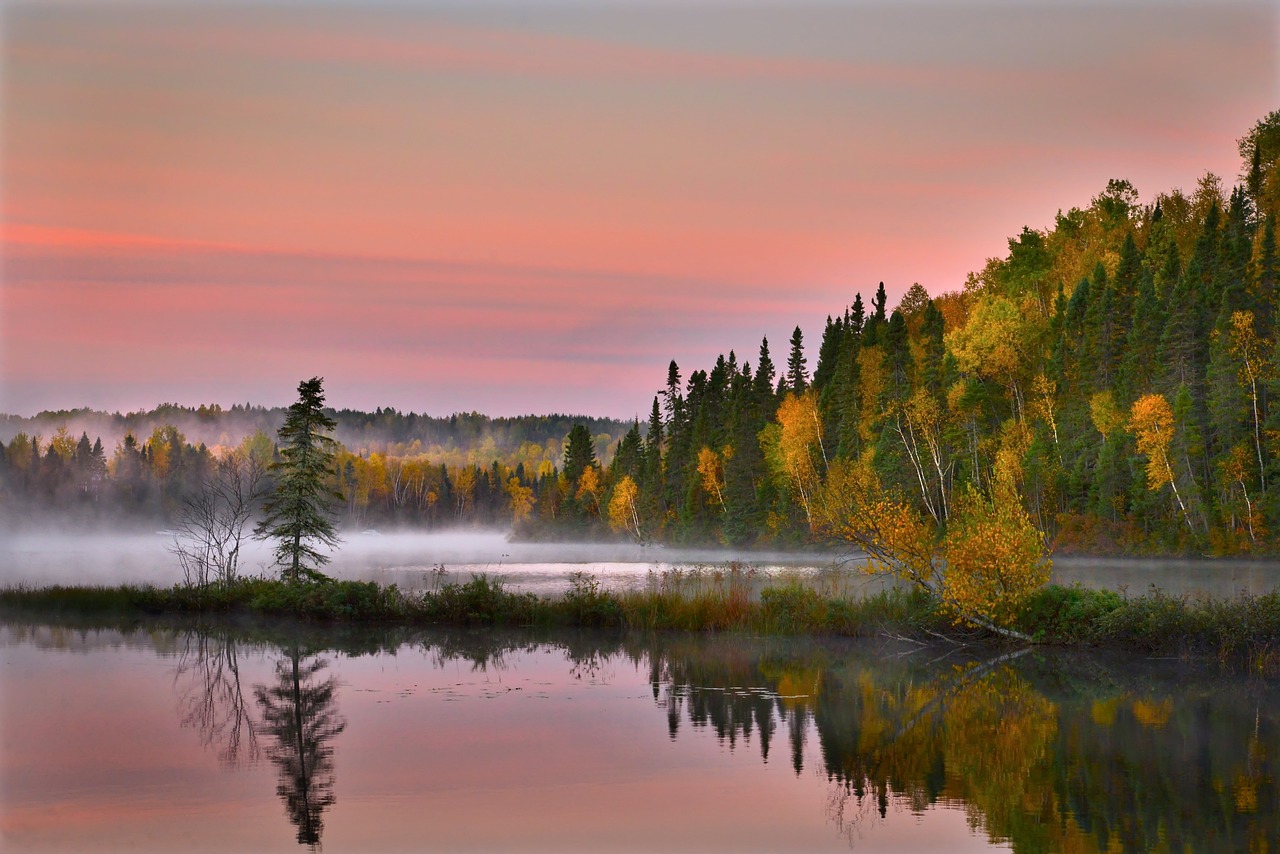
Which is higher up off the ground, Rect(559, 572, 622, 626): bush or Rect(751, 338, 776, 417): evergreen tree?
Rect(751, 338, 776, 417): evergreen tree

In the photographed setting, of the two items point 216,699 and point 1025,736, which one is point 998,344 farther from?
point 216,699

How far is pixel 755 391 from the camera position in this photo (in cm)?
11931

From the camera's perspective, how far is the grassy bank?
24.9 meters

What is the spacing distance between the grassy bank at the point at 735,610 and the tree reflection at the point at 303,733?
6434mm

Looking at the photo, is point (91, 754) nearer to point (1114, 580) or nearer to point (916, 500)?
point (1114, 580)

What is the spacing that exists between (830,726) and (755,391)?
3960 inches

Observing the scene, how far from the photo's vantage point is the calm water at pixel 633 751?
13688 mm

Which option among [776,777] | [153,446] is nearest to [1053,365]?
[776,777]

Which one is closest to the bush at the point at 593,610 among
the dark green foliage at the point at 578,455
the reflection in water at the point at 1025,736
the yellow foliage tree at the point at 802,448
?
the reflection in water at the point at 1025,736

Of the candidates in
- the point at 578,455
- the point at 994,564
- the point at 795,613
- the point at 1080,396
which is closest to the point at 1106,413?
the point at 1080,396

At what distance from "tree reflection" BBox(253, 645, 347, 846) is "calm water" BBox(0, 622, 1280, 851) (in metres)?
0.06

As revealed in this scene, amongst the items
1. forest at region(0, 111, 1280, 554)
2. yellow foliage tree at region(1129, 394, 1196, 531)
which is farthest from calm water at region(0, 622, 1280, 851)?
yellow foliage tree at region(1129, 394, 1196, 531)

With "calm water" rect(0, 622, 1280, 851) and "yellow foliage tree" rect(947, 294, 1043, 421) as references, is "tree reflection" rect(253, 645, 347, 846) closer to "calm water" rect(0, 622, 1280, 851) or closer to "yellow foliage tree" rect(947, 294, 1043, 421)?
"calm water" rect(0, 622, 1280, 851)

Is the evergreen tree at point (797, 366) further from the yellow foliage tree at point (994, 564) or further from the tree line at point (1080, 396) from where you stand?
the yellow foliage tree at point (994, 564)
